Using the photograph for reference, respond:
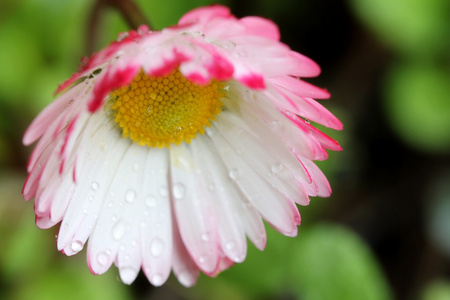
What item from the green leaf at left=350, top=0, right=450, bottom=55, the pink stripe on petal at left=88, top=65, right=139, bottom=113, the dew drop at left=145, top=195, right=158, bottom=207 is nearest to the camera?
the pink stripe on petal at left=88, top=65, right=139, bottom=113

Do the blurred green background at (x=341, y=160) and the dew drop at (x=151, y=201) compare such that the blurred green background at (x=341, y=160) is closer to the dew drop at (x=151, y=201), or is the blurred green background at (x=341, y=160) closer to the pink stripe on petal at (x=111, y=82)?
the dew drop at (x=151, y=201)

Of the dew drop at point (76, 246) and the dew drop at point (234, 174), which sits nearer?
the dew drop at point (76, 246)

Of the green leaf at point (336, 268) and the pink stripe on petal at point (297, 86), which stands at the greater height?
the pink stripe on petal at point (297, 86)

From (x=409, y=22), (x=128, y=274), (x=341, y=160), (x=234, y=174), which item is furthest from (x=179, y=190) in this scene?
(x=409, y=22)

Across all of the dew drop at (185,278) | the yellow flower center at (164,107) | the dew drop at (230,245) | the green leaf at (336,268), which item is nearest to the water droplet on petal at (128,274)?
the dew drop at (185,278)

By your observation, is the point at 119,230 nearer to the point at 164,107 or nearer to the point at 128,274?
the point at 128,274

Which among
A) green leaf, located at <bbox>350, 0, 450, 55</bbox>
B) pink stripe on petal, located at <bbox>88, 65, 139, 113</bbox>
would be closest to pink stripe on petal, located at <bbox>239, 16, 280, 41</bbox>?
pink stripe on petal, located at <bbox>88, 65, 139, 113</bbox>

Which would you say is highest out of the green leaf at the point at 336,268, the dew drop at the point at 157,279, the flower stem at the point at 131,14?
the flower stem at the point at 131,14

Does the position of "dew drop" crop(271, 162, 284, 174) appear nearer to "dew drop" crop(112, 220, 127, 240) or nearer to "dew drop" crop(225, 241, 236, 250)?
"dew drop" crop(225, 241, 236, 250)
